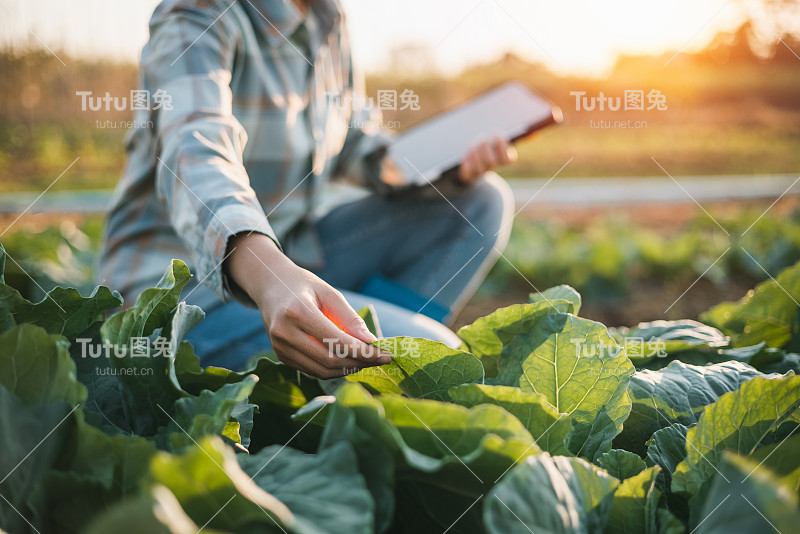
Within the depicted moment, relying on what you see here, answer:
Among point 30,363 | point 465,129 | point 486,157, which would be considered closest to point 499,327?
point 30,363

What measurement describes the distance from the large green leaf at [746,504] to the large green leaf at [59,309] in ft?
2.61

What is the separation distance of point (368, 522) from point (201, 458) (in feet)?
0.51

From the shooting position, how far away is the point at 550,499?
2.00ft

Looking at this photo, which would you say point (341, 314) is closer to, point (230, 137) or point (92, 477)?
point (92, 477)

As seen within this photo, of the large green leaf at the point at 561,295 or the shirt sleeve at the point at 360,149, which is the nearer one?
the large green leaf at the point at 561,295

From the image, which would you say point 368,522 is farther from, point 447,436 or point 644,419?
point 644,419

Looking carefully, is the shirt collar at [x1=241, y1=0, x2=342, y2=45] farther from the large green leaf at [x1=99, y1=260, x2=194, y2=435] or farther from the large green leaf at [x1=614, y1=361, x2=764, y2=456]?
the large green leaf at [x1=614, y1=361, x2=764, y2=456]

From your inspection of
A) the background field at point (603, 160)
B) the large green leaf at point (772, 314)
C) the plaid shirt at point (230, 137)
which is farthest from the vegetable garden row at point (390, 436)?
the background field at point (603, 160)

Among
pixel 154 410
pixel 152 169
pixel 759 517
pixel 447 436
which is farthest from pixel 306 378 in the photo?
pixel 152 169

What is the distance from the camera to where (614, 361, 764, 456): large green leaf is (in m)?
0.90

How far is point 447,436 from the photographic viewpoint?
66cm

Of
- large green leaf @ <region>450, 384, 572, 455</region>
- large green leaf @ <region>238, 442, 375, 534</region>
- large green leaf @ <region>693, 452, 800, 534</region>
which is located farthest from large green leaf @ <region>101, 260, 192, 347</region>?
large green leaf @ <region>693, 452, 800, 534</region>

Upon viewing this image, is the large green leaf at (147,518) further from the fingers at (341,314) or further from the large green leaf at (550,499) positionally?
the fingers at (341,314)

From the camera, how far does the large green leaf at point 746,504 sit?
1.61 feet
